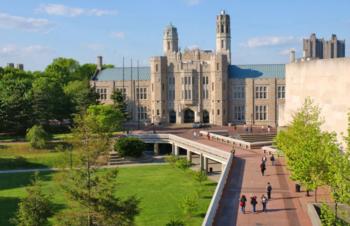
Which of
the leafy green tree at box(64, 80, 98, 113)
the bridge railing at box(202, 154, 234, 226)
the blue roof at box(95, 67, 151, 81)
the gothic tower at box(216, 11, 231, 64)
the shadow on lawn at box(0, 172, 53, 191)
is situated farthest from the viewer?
the gothic tower at box(216, 11, 231, 64)

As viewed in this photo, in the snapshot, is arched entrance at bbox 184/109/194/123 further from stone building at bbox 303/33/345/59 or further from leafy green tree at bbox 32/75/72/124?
stone building at bbox 303/33/345/59

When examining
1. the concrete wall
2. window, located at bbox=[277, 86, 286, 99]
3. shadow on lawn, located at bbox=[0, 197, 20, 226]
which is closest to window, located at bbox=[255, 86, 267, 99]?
window, located at bbox=[277, 86, 286, 99]

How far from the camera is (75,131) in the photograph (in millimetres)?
26984

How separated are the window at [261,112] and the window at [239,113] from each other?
2582 mm

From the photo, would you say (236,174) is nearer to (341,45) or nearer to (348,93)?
(348,93)

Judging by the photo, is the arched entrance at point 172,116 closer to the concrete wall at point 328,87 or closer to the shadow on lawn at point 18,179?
the shadow on lawn at point 18,179

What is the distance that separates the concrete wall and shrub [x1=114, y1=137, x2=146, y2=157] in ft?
78.2

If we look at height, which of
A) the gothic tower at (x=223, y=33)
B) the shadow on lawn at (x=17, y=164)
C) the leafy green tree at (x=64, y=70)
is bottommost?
the shadow on lawn at (x=17, y=164)

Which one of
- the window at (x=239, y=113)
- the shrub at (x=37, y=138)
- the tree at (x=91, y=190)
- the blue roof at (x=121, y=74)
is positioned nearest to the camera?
the tree at (x=91, y=190)

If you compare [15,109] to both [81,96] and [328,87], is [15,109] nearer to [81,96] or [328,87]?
[81,96]

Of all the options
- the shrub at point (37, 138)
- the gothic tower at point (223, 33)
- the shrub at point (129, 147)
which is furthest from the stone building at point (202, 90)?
the shrub at point (37, 138)

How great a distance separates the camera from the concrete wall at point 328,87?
1676 inches

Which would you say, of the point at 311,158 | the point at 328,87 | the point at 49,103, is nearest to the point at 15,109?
the point at 49,103

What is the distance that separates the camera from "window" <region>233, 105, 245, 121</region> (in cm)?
9169
